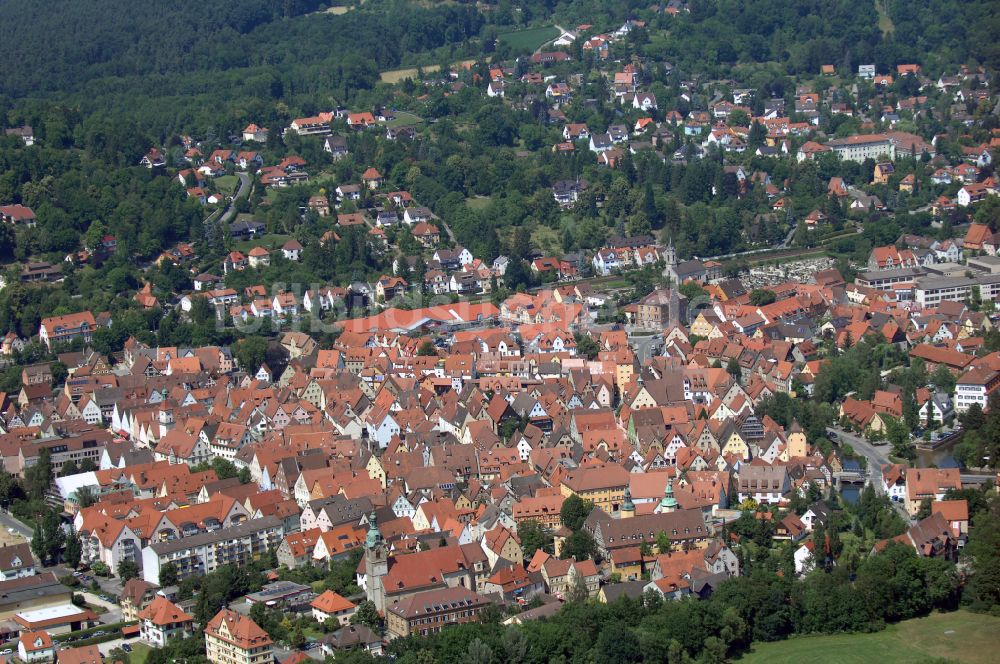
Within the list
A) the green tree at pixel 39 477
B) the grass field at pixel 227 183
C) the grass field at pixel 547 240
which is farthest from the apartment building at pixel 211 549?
the grass field at pixel 227 183

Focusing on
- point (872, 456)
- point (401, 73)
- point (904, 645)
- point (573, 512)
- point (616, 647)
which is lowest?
point (904, 645)

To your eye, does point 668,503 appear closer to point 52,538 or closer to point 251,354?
point 52,538

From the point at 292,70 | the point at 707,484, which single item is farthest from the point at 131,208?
the point at 707,484

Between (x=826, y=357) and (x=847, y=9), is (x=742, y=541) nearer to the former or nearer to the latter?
(x=826, y=357)

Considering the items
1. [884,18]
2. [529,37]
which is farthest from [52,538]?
[884,18]

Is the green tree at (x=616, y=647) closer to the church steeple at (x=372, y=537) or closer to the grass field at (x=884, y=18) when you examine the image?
the church steeple at (x=372, y=537)

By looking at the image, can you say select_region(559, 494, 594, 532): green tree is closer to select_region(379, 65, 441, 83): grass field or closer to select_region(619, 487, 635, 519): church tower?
select_region(619, 487, 635, 519): church tower
